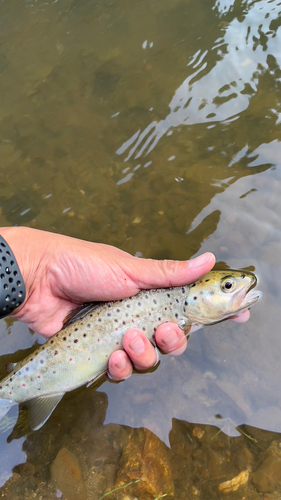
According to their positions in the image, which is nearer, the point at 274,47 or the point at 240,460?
the point at 240,460

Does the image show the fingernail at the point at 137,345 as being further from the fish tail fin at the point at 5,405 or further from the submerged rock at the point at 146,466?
the fish tail fin at the point at 5,405

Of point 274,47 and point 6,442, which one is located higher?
point 274,47

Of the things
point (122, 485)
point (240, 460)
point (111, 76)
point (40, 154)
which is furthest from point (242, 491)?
point (111, 76)

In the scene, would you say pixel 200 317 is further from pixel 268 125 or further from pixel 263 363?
pixel 268 125

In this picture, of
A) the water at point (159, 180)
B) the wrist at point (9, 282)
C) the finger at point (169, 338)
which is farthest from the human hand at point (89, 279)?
the water at point (159, 180)

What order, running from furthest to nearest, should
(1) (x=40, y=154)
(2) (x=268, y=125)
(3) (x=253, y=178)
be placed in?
(1) (x=40, y=154), (2) (x=268, y=125), (3) (x=253, y=178)

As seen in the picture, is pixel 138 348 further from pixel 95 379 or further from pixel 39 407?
pixel 39 407

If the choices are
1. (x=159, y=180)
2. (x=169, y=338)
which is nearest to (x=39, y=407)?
(x=169, y=338)
